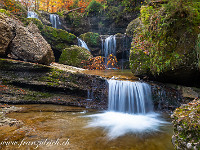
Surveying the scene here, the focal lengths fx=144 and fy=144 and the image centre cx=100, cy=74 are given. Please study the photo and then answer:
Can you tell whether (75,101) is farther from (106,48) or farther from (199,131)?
(106,48)

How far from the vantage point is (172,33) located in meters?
4.32

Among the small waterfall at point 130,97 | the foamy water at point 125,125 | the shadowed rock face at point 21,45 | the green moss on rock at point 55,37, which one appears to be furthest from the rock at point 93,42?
the foamy water at point 125,125

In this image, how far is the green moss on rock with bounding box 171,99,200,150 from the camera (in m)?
1.75

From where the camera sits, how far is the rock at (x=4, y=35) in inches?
199

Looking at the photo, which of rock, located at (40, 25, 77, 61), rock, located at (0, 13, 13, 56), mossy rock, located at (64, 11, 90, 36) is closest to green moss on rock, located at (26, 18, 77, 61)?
rock, located at (40, 25, 77, 61)

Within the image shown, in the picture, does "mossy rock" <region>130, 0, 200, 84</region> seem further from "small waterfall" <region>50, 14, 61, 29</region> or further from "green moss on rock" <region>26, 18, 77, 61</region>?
"small waterfall" <region>50, 14, 61, 29</region>

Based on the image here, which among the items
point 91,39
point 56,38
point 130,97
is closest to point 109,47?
point 91,39

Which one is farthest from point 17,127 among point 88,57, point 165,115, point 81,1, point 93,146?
point 81,1

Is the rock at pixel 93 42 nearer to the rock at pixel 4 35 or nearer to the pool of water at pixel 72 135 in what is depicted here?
the rock at pixel 4 35

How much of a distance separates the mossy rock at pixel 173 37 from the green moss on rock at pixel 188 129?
226 cm

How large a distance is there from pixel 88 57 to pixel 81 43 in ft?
12.6

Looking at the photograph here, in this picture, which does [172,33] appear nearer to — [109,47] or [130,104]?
[130,104]

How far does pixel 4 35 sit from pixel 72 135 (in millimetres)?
4483

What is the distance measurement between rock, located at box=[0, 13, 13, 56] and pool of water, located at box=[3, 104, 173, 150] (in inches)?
101
